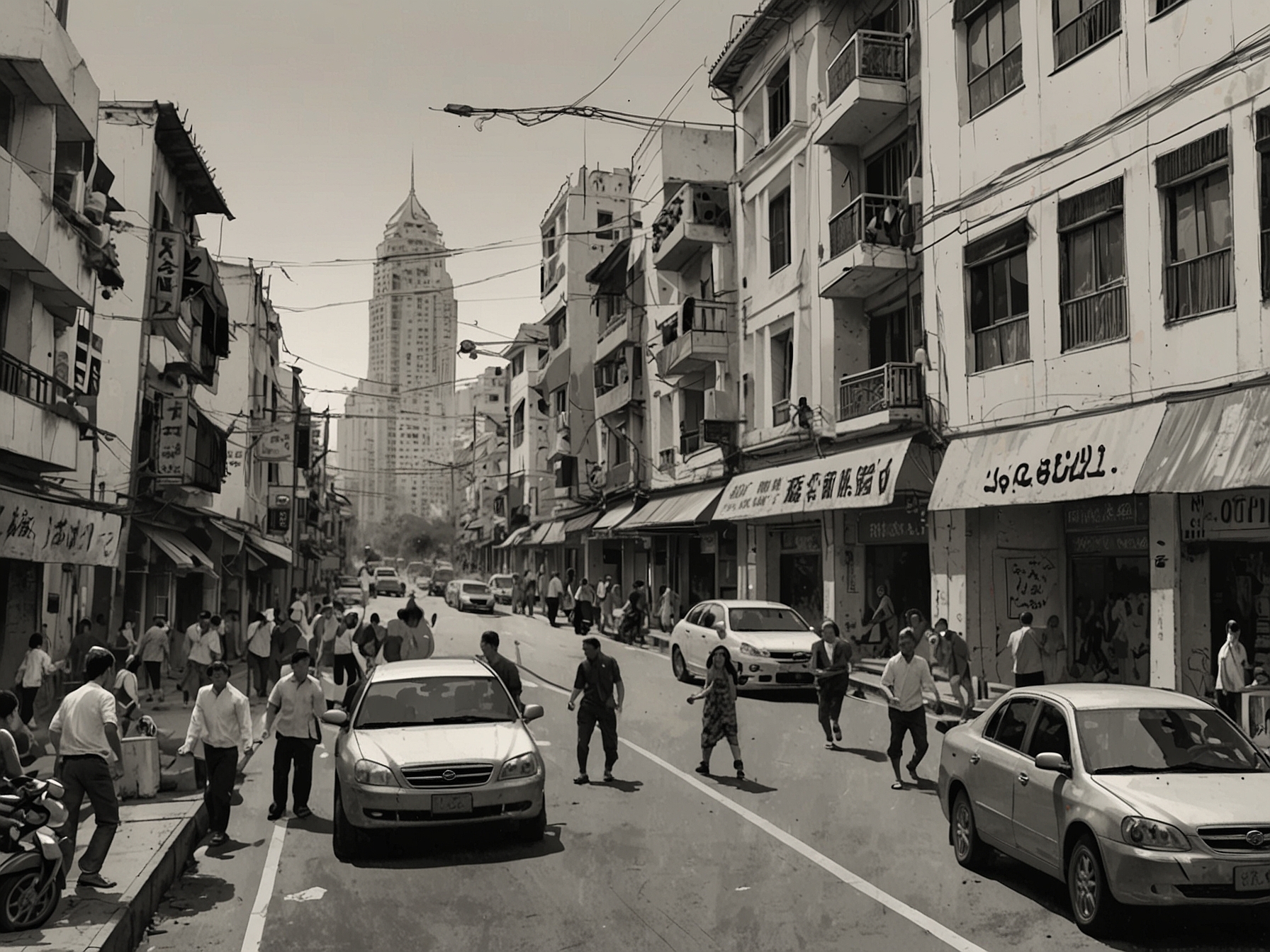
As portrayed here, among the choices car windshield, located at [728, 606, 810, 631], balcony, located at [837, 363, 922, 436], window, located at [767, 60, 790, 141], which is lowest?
car windshield, located at [728, 606, 810, 631]

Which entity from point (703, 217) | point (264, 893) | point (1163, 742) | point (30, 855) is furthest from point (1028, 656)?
point (703, 217)

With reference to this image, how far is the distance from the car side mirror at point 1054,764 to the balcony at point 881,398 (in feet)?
48.5

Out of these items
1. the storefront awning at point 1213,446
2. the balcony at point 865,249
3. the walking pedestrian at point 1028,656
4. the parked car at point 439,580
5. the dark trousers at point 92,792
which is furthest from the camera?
the parked car at point 439,580

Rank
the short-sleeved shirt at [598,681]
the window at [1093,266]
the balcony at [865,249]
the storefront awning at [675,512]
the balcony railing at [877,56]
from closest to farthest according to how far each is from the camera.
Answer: the short-sleeved shirt at [598,681], the window at [1093,266], the balcony at [865,249], the balcony railing at [877,56], the storefront awning at [675,512]

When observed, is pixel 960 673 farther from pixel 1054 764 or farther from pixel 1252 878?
pixel 1252 878

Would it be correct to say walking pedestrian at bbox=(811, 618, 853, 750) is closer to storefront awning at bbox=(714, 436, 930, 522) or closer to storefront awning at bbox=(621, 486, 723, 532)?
storefront awning at bbox=(714, 436, 930, 522)

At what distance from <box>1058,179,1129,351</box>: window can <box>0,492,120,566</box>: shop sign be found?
16.1 metres

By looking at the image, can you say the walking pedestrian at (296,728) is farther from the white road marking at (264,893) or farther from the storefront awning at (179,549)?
the storefront awning at (179,549)

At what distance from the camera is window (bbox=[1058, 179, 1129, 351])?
16.3m

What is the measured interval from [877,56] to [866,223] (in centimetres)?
351

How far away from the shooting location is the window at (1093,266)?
16.3 metres

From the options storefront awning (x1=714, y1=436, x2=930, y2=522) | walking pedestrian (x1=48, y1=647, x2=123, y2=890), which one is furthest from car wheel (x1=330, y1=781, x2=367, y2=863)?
storefront awning (x1=714, y1=436, x2=930, y2=522)

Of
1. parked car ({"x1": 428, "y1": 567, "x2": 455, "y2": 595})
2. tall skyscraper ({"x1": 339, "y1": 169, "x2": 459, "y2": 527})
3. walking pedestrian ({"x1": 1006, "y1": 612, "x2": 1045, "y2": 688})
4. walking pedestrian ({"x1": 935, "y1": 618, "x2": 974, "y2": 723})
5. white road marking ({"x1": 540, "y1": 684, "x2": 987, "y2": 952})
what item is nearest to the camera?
white road marking ({"x1": 540, "y1": 684, "x2": 987, "y2": 952})

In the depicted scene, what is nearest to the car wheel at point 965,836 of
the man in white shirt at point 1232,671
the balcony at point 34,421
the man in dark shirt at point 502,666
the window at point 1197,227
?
the man in dark shirt at point 502,666
